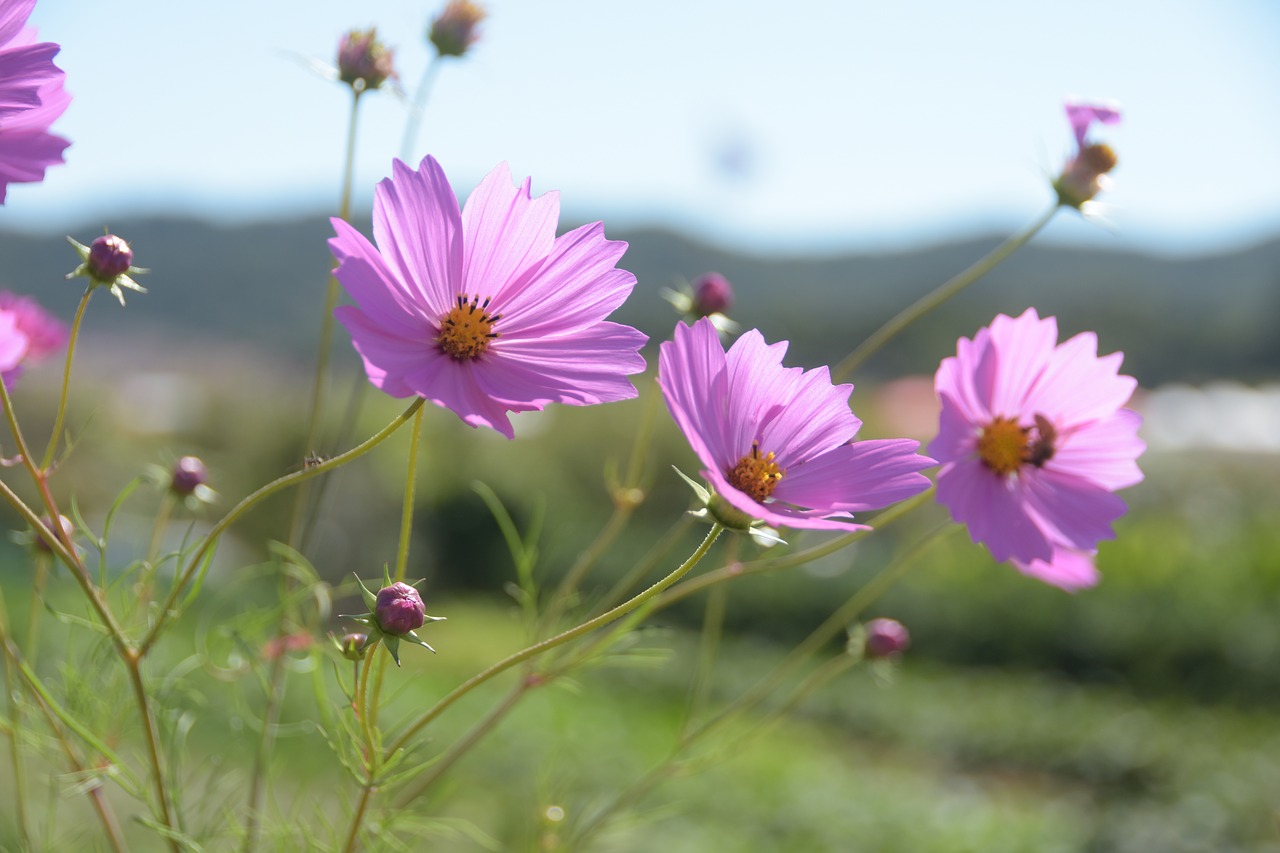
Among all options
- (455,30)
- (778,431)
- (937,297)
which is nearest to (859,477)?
(778,431)

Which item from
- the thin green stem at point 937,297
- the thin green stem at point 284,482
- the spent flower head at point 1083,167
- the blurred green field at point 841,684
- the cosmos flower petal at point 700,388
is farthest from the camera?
the blurred green field at point 841,684

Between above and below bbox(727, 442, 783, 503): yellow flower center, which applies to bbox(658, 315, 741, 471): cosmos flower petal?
above

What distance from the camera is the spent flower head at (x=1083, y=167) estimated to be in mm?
816

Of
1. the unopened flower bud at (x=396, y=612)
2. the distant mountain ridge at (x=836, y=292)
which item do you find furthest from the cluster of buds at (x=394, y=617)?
the distant mountain ridge at (x=836, y=292)

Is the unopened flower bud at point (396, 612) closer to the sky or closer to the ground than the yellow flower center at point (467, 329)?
closer to the ground

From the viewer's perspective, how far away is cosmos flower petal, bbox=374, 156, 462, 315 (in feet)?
1.63

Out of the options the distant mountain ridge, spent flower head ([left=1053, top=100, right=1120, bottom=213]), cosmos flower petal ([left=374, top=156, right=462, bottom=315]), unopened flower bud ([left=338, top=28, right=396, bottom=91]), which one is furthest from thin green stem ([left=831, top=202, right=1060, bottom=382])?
the distant mountain ridge

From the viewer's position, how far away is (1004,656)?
17.3 feet

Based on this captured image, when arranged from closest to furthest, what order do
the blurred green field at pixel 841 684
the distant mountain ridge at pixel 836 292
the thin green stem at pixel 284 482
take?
the thin green stem at pixel 284 482, the blurred green field at pixel 841 684, the distant mountain ridge at pixel 836 292

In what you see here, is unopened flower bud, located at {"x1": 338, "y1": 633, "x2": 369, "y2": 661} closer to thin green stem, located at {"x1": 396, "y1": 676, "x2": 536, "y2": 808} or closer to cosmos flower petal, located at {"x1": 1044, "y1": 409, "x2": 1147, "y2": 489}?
thin green stem, located at {"x1": 396, "y1": 676, "x2": 536, "y2": 808}

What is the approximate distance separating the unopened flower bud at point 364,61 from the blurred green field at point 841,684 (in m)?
0.46

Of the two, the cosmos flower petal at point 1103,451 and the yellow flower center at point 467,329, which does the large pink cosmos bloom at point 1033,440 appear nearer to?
the cosmos flower petal at point 1103,451

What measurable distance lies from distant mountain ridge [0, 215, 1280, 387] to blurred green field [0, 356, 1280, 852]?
781 inches

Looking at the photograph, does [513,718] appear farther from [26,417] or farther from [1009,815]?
[26,417]
